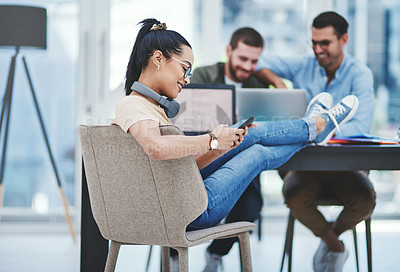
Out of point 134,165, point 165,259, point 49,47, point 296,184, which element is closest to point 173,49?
point 134,165

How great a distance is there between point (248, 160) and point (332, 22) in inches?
67.9

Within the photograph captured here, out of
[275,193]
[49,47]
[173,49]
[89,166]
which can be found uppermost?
[49,47]

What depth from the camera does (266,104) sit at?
2.17m

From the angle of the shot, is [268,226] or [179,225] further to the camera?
[268,226]

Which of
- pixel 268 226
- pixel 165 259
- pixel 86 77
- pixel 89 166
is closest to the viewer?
pixel 89 166

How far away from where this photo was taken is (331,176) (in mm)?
2338

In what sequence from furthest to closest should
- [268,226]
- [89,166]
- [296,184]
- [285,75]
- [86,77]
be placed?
[268,226]
[86,77]
[285,75]
[296,184]
[89,166]

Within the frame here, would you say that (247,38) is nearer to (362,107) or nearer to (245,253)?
(362,107)

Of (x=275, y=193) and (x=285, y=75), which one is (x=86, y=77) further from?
(x=275, y=193)

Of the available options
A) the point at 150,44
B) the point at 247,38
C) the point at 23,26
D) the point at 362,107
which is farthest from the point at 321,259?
the point at 23,26

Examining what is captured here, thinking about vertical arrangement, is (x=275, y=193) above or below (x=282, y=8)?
below

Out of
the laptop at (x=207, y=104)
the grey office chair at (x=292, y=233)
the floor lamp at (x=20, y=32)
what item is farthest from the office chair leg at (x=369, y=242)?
the floor lamp at (x=20, y=32)

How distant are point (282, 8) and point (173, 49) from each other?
8.10 feet

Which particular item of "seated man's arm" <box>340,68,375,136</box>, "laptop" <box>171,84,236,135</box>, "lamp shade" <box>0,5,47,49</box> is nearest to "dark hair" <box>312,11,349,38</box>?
"seated man's arm" <box>340,68,375,136</box>
